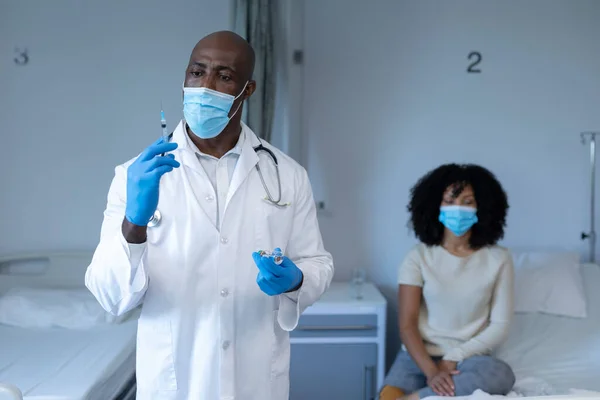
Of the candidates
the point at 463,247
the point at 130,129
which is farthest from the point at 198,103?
the point at 130,129

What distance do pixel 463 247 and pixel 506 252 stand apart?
0.17 metres

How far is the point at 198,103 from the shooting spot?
4.34 ft

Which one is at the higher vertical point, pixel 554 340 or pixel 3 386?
pixel 3 386

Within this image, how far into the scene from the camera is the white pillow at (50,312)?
242cm

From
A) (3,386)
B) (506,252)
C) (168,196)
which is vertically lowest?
(3,386)

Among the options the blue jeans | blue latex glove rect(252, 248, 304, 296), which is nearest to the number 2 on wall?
the blue jeans

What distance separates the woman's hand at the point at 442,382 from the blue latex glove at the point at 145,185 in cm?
127

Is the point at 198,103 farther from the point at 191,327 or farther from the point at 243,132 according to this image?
the point at 191,327

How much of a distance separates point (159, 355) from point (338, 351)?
133 cm

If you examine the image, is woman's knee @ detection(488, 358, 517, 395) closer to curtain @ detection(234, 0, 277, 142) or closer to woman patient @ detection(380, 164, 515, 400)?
woman patient @ detection(380, 164, 515, 400)

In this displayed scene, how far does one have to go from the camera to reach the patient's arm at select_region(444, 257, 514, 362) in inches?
80.6

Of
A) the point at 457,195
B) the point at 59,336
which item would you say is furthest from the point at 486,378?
the point at 59,336

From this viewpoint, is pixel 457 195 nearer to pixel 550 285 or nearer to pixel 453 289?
pixel 453 289

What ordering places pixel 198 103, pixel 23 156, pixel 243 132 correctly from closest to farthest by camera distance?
1. pixel 198 103
2. pixel 243 132
3. pixel 23 156
